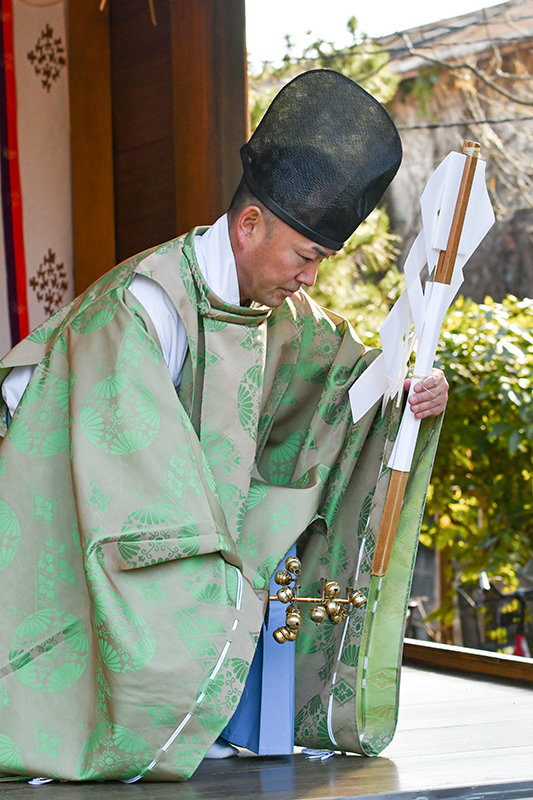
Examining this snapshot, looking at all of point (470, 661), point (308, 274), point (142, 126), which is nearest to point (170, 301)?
point (308, 274)

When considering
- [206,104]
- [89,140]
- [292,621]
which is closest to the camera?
[292,621]

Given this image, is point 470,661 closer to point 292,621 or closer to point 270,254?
point 292,621

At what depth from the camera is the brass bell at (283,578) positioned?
182cm

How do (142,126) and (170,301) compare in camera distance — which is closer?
(170,301)

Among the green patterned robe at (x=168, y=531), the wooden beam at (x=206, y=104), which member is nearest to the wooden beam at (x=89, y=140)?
the wooden beam at (x=206, y=104)

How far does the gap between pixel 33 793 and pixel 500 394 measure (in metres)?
2.23

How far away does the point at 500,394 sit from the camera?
3.33m

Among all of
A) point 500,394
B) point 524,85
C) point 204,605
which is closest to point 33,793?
point 204,605

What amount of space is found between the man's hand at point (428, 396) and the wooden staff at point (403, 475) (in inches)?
5.1

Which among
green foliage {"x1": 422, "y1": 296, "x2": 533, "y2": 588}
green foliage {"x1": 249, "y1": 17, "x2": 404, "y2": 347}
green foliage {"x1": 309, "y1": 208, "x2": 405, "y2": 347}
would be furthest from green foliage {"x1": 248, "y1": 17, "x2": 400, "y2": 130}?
green foliage {"x1": 422, "y1": 296, "x2": 533, "y2": 588}

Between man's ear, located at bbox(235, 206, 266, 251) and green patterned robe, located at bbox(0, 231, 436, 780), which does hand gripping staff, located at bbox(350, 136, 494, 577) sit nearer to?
green patterned robe, located at bbox(0, 231, 436, 780)

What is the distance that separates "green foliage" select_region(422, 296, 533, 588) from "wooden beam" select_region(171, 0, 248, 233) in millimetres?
1252

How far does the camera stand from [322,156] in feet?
6.12

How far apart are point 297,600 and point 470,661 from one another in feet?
3.46
